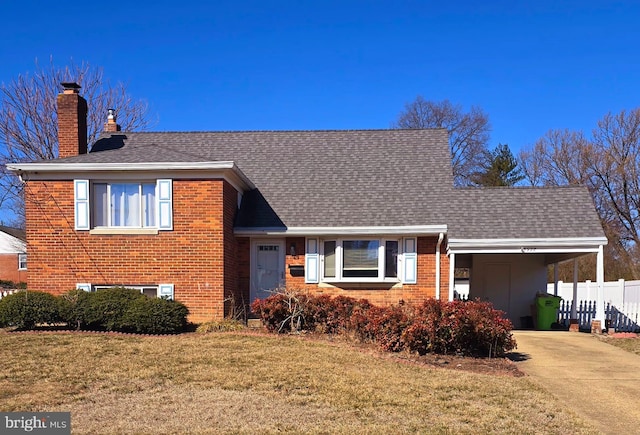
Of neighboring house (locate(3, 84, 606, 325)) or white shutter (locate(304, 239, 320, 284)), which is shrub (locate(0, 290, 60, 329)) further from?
white shutter (locate(304, 239, 320, 284))

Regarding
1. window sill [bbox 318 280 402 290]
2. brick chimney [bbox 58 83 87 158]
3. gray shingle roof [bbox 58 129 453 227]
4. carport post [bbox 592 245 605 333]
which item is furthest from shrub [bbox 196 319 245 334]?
carport post [bbox 592 245 605 333]

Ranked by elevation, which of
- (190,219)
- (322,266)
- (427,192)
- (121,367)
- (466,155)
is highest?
(466,155)

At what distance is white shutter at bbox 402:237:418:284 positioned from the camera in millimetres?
15336

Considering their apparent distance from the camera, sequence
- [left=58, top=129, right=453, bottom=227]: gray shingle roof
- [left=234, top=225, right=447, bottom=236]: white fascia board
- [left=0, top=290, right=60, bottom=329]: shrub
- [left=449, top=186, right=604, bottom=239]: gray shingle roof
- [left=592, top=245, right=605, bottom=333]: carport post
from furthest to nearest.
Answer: [left=58, top=129, right=453, bottom=227]: gray shingle roof
[left=234, top=225, right=447, bottom=236]: white fascia board
[left=449, top=186, right=604, bottom=239]: gray shingle roof
[left=592, top=245, right=605, bottom=333]: carport post
[left=0, top=290, right=60, bottom=329]: shrub

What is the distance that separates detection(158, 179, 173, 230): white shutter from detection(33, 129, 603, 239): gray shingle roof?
0.67 meters

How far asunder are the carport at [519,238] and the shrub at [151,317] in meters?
7.25

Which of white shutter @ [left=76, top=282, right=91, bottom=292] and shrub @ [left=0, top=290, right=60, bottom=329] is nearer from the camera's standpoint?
shrub @ [left=0, top=290, right=60, bottom=329]

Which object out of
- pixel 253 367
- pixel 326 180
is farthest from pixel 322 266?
pixel 253 367

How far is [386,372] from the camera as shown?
29.0 feet

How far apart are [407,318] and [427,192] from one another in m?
6.62

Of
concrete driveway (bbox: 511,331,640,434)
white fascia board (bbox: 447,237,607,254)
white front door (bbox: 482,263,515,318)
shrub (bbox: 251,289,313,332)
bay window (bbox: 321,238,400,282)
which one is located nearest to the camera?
concrete driveway (bbox: 511,331,640,434)

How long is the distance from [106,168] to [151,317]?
4.05 m

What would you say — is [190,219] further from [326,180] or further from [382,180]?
[382,180]

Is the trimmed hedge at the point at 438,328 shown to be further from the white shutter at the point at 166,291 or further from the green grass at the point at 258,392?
the white shutter at the point at 166,291
